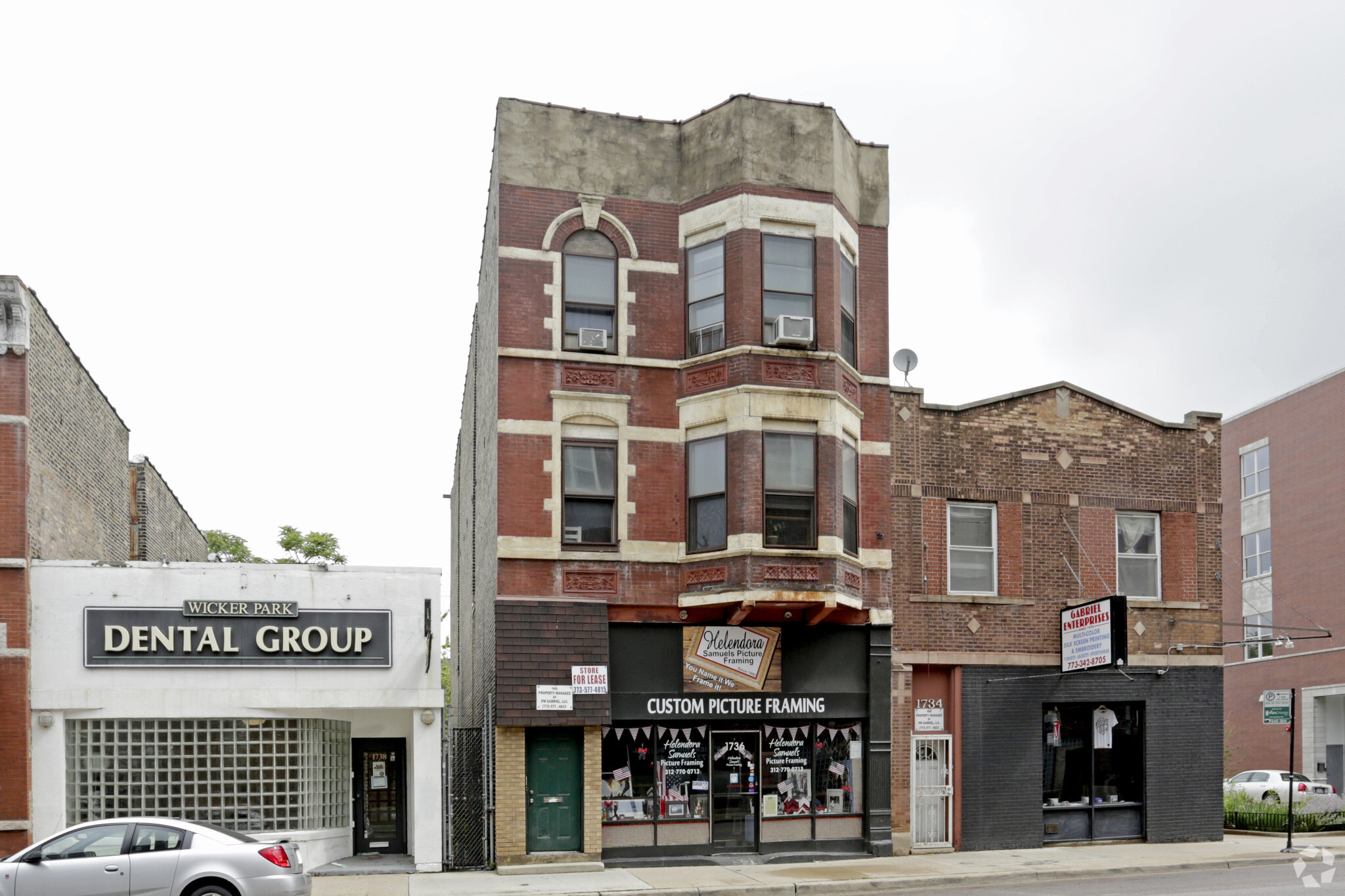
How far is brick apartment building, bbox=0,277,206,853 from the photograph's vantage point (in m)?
19.6

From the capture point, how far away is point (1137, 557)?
25.5 meters

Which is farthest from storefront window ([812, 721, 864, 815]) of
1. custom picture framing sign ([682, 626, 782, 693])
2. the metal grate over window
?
the metal grate over window

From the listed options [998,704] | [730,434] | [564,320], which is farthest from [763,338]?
[998,704]

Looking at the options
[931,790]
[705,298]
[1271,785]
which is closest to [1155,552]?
[931,790]

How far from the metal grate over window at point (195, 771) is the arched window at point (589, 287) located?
26.4 ft

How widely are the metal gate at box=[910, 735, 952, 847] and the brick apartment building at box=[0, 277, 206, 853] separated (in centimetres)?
1422

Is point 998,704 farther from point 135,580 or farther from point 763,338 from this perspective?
point 135,580

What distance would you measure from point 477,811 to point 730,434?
7.64 metres

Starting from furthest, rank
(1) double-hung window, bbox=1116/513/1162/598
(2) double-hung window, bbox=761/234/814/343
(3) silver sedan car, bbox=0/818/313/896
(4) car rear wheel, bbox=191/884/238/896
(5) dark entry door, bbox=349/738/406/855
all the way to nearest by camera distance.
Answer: (1) double-hung window, bbox=1116/513/1162/598 → (5) dark entry door, bbox=349/738/406/855 → (2) double-hung window, bbox=761/234/814/343 → (4) car rear wheel, bbox=191/884/238/896 → (3) silver sedan car, bbox=0/818/313/896

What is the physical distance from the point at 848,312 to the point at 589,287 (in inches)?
188

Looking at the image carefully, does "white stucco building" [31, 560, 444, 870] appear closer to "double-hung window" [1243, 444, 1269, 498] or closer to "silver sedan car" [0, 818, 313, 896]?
"silver sedan car" [0, 818, 313, 896]

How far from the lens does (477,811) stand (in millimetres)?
21969

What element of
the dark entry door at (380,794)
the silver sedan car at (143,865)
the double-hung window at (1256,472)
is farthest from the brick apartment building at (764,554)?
the double-hung window at (1256,472)

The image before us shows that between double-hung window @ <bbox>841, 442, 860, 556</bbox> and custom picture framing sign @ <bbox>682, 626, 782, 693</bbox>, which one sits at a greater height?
double-hung window @ <bbox>841, 442, 860, 556</bbox>
